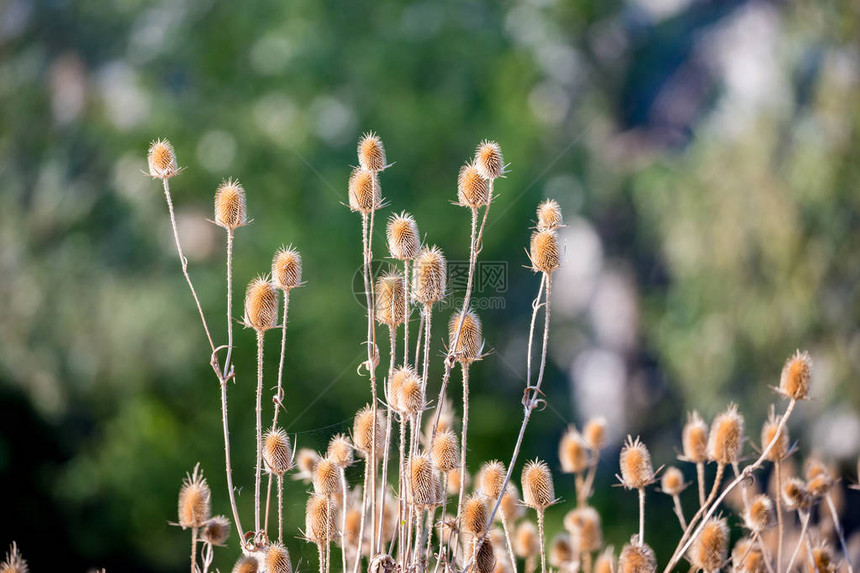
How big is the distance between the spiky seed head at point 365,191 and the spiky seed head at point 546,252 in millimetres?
323

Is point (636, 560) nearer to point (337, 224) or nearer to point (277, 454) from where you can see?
point (277, 454)

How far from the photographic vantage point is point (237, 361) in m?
8.17

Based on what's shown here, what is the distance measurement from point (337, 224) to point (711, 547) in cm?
694

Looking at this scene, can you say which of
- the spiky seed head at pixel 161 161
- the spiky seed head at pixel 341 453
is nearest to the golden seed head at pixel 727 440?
the spiky seed head at pixel 341 453

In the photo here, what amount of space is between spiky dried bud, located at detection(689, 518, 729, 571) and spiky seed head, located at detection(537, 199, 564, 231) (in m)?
0.67

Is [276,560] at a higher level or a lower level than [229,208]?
lower

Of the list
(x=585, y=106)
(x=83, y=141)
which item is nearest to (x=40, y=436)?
(x=83, y=141)

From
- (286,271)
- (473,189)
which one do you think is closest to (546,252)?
(473,189)

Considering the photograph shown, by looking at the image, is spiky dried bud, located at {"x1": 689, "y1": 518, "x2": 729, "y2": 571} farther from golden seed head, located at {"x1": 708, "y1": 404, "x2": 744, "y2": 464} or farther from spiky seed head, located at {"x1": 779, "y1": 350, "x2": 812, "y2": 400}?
spiky seed head, located at {"x1": 779, "y1": 350, "x2": 812, "y2": 400}

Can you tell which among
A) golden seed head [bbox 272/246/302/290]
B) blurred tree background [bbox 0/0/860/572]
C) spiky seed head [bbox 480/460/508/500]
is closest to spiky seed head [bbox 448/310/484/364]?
spiky seed head [bbox 480/460/508/500]

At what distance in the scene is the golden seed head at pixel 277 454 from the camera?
1.57 meters

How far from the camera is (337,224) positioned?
328 inches

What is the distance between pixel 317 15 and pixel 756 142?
4.87m

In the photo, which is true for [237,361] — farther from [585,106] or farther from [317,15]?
[585,106]
